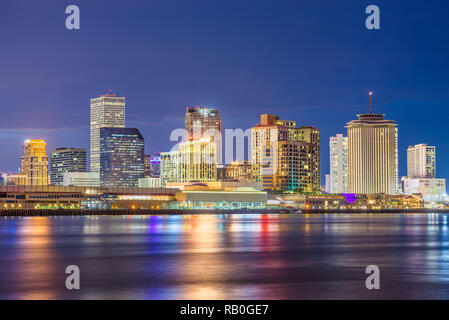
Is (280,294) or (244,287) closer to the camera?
(280,294)

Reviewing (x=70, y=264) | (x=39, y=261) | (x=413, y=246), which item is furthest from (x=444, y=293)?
(x=413, y=246)

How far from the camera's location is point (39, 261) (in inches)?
2299

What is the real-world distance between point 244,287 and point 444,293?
37.1 feet

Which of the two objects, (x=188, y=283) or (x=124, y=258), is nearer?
(x=188, y=283)

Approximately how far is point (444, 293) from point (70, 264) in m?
29.8

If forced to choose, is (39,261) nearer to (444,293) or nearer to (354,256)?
(354,256)
